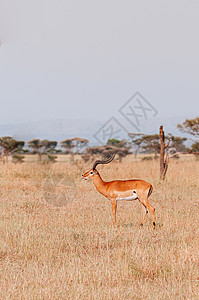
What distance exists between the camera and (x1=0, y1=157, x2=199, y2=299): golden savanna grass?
4025 mm

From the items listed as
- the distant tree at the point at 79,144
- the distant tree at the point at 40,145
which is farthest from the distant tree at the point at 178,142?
the distant tree at the point at 40,145

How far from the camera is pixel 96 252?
5535mm

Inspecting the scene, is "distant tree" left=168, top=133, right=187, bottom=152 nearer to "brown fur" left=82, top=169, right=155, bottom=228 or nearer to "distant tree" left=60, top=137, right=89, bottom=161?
"distant tree" left=60, top=137, right=89, bottom=161

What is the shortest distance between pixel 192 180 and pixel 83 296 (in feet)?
36.3

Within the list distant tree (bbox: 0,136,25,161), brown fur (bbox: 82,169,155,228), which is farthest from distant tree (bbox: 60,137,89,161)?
brown fur (bbox: 82,169,155,228)

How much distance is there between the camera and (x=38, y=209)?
30.5 ft

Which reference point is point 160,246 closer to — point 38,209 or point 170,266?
point 170,266

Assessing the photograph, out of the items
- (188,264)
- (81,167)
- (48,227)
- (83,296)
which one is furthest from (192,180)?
(83,296)

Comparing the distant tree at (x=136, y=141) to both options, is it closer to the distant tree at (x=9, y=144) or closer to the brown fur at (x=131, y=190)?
the distant tree at (x=9, y=144)

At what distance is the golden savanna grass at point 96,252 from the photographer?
13.2 ft

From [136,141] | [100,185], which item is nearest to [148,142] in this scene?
[136,141]

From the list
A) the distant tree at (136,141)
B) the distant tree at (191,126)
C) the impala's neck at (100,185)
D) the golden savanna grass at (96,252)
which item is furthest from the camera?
the distant tree at (136,141)

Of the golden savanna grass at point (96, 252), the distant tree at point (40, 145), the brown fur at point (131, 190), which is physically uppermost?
the distant tree at point (40, 145)

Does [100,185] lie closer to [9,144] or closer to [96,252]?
[96,252]
